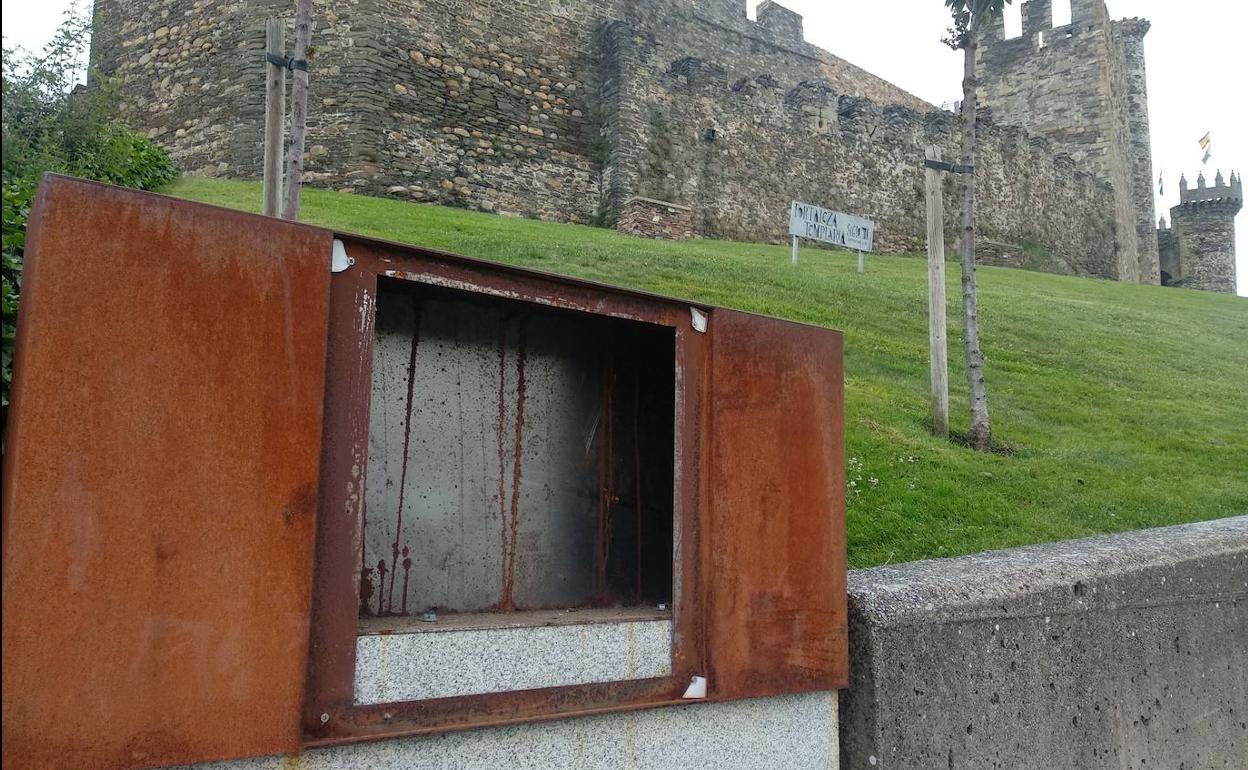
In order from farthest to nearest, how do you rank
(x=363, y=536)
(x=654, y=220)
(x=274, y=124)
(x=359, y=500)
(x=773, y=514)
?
(x=654, y=220), (x=274, y=124), (x=773, y=514), (x=363, y=536), (x=359, y=500)

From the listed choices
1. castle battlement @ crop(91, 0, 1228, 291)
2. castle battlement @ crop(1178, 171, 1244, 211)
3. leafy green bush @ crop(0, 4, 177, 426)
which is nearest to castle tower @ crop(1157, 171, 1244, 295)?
castle battlement @ crop(1178, 171, 1244, 211)

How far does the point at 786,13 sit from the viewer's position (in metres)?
29.0

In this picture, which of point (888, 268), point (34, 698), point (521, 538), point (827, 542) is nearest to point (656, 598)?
point (521, 538)

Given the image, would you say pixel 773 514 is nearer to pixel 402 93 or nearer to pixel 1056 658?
pixel 1056 658

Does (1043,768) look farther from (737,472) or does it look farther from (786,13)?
(786,13)

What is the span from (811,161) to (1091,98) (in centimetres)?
1432

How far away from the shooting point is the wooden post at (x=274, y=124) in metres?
4.96

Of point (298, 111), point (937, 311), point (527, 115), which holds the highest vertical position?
point (527, 115)

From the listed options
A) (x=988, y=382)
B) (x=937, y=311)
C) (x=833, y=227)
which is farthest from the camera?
(x=833, y=227)

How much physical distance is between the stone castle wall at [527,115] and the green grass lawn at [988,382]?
7.14ft

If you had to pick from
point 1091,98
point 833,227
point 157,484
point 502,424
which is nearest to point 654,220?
point 833,227

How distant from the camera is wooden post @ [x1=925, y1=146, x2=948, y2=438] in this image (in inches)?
280

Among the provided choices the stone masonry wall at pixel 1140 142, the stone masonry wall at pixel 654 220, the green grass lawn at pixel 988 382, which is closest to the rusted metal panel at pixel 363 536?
the green grass lawn at pixel 988 382

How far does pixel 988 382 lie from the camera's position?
9.06 m
